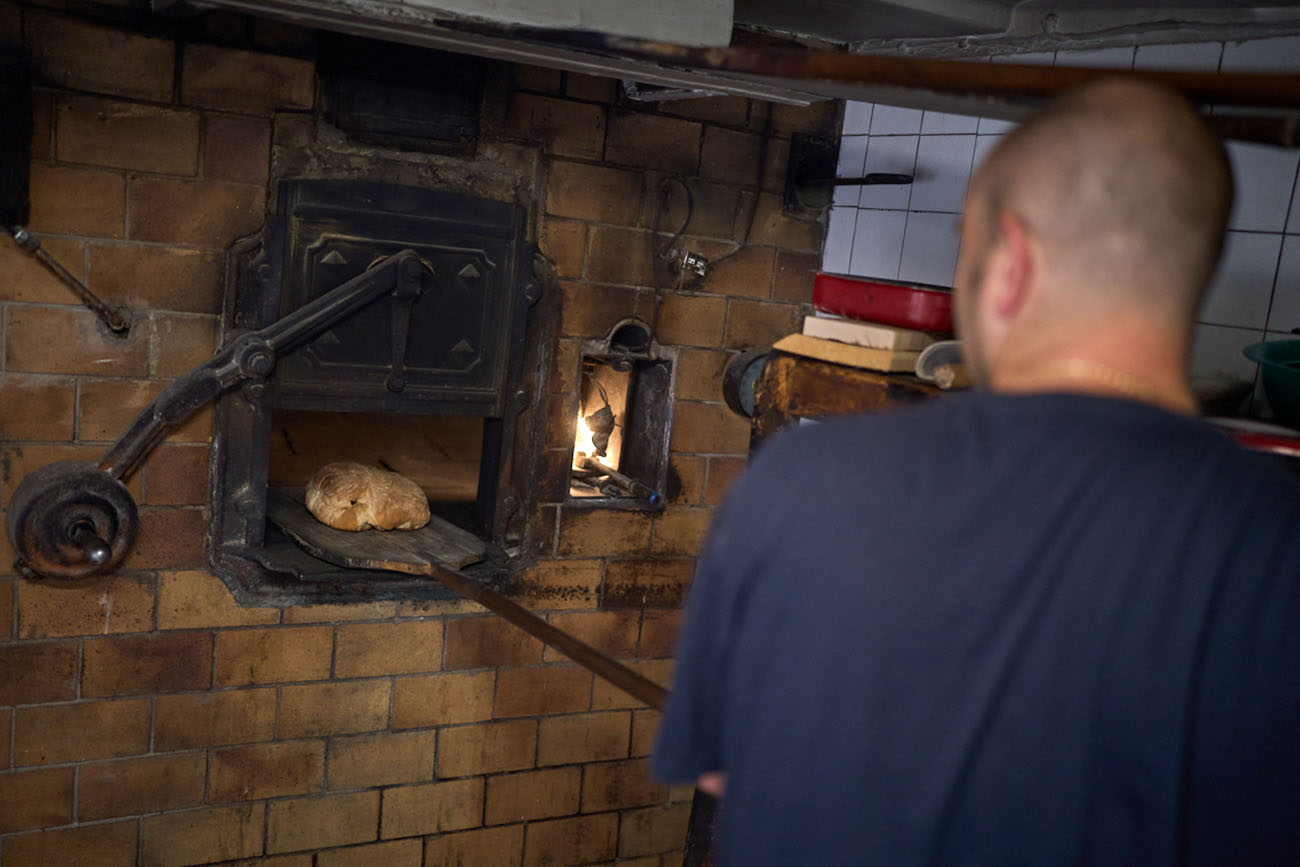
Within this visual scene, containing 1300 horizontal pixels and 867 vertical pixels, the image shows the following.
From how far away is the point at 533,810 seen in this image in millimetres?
3199

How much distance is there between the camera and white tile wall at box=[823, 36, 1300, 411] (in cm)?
225

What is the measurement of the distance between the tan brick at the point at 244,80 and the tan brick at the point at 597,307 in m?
0.82

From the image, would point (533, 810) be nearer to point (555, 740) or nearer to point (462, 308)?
point (555, 740)

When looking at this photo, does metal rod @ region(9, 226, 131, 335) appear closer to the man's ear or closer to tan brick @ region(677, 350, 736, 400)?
tan brick @ region(677, 350, 736, 400)

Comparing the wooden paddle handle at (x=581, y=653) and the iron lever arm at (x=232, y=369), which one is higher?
the iron lever arm at (x=232, y=369)

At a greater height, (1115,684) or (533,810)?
(1115,684)

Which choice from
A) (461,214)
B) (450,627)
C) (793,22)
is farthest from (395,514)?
(793,22)

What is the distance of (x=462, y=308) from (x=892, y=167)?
1299 millimetres

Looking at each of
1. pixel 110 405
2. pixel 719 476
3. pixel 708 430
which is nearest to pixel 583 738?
pixel 719 476

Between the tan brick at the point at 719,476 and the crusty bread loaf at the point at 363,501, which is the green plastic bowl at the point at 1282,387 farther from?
the crusty bread loaf at the point at 363,501

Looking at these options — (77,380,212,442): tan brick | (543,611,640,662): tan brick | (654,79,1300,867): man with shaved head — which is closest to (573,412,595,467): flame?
(543,611,640,662): tan brick

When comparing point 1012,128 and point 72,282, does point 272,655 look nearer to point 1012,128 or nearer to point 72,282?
point 72,282

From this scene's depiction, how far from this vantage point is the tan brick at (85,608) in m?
2.49

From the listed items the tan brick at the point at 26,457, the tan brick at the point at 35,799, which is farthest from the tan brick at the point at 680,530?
the tan brick at the point at 35,799
